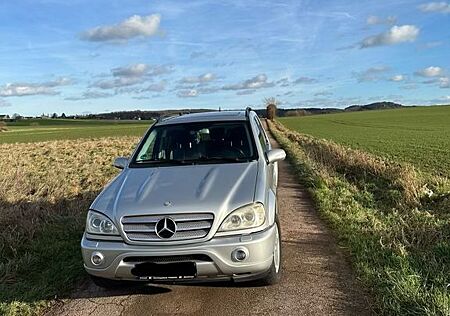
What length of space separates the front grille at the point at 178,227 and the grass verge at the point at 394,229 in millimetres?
1614

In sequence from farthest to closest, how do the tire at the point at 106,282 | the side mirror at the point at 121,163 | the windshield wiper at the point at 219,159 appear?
the side mirror at the point at 121,163
the windshield wiper at the point at 219,159
the tire at the point at 106,282

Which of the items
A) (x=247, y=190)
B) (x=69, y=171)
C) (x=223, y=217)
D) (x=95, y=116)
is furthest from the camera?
(x=95, y=116)

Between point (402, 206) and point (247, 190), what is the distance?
15.8 feet

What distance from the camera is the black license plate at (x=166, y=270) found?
386cm

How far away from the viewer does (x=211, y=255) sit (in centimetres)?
383

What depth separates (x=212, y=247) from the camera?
384 centimetres

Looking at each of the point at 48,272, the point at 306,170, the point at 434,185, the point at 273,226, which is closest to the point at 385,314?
the point at 273,226

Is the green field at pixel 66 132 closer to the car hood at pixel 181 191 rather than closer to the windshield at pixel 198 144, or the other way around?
the windshield at pixel 198 144

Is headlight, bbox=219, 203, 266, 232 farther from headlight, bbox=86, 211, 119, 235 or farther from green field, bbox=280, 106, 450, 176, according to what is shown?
green field, bbox=280, 106, 450, 176

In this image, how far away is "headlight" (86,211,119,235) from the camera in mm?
4070

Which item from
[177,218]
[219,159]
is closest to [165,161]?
[219,159]

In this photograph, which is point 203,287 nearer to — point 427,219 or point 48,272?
point 48,272

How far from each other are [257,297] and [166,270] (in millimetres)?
916

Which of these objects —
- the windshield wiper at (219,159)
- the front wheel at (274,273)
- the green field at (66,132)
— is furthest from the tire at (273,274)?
the green field at (66,132)
